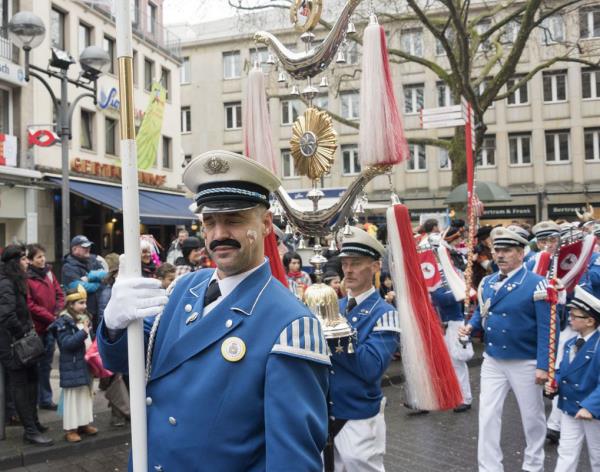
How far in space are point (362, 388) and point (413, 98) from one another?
30.3 meters

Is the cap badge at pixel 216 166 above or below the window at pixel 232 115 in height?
below

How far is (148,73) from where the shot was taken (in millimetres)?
24406

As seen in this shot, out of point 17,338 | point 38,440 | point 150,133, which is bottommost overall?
point 38,440

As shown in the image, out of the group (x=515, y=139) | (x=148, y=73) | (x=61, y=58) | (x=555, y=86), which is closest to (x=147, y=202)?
(x=148, y=73)

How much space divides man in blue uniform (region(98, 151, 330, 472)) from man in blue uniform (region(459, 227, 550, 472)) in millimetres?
3249

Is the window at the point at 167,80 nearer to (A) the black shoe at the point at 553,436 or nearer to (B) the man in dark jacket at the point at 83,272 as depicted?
(B) the man in dark jacket at the point at 83,272

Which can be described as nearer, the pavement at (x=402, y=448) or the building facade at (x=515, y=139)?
the pavement at (x=402, y=448)

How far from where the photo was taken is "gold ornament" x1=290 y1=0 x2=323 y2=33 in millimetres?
3395

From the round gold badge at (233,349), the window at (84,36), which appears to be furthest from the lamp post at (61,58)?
the window at (84,36)

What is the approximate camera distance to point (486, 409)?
16.1 ft

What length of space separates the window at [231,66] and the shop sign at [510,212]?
1660 centimetres

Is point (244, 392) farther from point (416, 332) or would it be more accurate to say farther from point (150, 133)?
point (150, 133)

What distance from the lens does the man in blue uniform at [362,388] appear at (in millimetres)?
3484

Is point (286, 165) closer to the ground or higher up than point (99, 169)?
higher up
